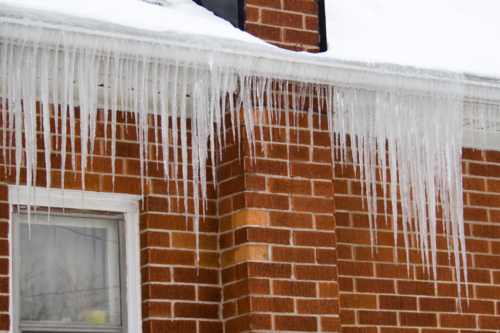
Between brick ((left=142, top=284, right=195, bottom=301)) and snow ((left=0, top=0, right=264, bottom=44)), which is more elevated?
snow ((left=0, top=0, right=264, bottom=44))

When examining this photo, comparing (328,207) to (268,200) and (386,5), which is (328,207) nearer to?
(268,200)

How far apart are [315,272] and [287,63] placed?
1.24m

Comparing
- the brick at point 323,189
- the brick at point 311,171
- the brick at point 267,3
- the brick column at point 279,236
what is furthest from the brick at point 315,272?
the brick at point 267,3

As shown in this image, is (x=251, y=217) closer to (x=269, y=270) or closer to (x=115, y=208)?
(x=269, y=270)

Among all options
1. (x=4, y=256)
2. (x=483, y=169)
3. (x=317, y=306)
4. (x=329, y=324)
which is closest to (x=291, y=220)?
(x=317, y=306)

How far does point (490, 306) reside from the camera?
6.25m

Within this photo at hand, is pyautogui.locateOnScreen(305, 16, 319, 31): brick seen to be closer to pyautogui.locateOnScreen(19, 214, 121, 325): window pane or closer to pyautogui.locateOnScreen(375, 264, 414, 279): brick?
pyautogui.locateOnScreen(375, 264, 414, 279): brick

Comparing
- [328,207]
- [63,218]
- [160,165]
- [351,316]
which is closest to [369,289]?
[351,316]

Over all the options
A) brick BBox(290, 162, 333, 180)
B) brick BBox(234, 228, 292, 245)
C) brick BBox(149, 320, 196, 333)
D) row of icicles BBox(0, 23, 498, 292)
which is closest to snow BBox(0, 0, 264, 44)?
row of icicles BBox(0, 23, 498, 292)

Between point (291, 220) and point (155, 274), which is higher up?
A: point (291, 220)

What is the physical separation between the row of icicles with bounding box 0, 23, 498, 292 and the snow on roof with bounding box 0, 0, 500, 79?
7.1 inches

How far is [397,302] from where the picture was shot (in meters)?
5.95

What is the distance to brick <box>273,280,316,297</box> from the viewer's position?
525 cm

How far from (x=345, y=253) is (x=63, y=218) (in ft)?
5.92
